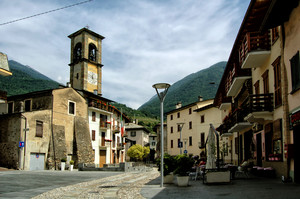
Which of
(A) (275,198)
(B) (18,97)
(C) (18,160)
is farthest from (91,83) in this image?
(A) (275,198)

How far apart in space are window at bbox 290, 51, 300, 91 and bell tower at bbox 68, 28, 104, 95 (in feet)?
155

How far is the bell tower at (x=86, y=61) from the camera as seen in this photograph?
2232 inches

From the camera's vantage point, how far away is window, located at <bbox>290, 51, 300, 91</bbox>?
38.2ft

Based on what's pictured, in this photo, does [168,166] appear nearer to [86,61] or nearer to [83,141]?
[83,141]

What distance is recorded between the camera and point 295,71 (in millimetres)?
11961

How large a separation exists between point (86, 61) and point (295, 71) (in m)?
48.7

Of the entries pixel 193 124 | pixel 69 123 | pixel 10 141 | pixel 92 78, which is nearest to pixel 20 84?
pixel 92 78

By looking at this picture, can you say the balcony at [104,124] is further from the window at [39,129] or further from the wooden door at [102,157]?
the window at [39,129]

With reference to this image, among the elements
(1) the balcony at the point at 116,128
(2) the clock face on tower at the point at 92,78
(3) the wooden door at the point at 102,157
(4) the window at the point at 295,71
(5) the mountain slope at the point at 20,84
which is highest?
(5) the mountain slope at the point at 20,84

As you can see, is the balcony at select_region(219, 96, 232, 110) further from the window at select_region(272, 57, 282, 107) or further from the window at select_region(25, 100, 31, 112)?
the window at select_region(25, 100, 31, 112)

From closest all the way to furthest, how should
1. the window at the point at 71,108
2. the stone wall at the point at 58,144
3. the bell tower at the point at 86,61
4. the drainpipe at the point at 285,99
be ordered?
the drainpipe at the point at 285,99, the stone wall at the point at 58,144, the window at the point at 71,108, the bell tower at the point at 86,61

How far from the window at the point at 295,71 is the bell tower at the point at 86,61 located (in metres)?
47.4

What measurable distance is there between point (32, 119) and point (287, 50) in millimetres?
28918

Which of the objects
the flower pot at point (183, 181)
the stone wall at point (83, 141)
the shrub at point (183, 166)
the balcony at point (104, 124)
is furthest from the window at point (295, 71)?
the balcony at point (104, 124)
